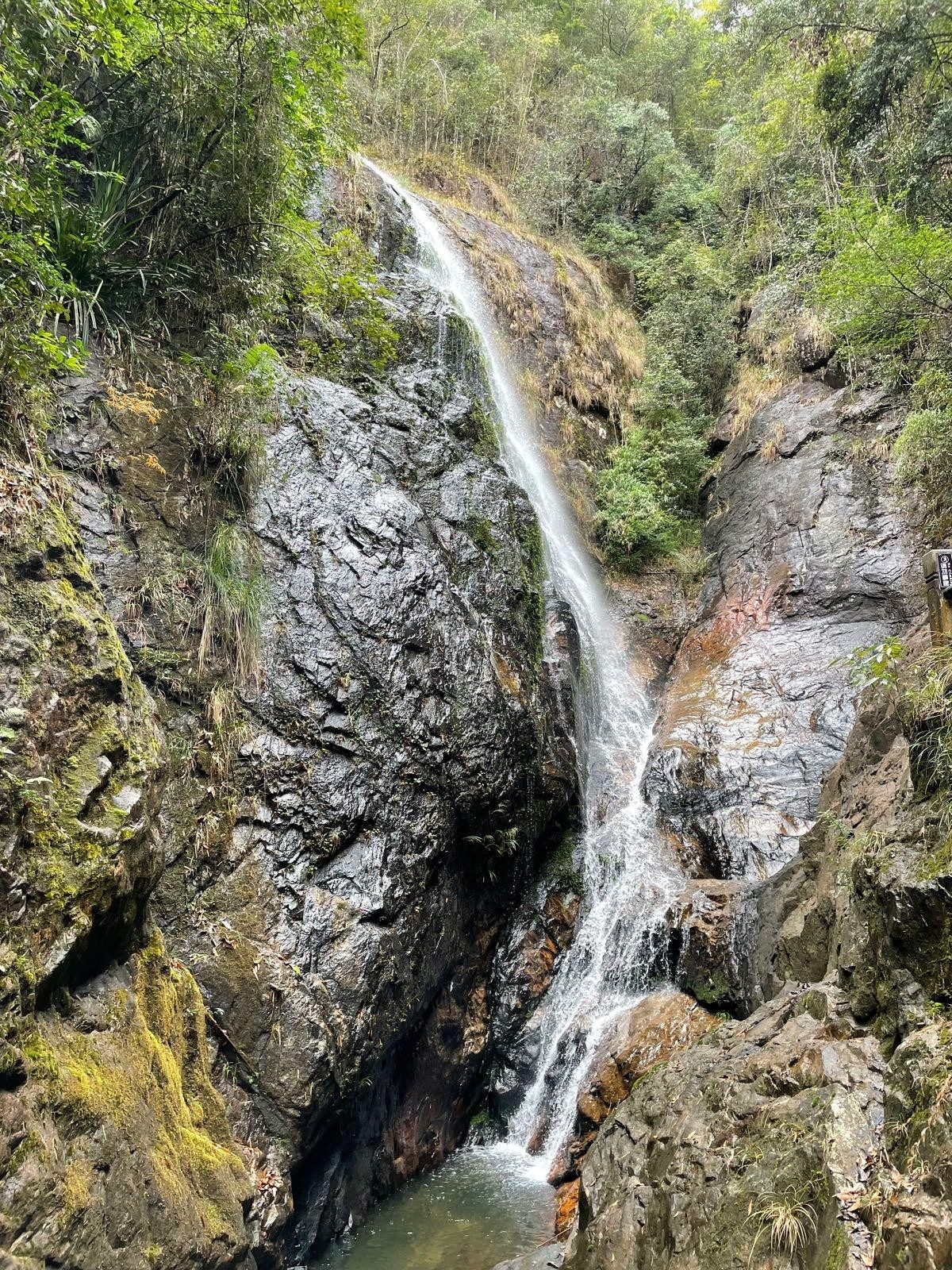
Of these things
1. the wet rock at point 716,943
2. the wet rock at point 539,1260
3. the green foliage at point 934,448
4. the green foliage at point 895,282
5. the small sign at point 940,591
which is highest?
the green foliage at point 895,282

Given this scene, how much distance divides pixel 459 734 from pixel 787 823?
429 centimetres

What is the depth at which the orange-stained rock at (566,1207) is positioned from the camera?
19.7 ft

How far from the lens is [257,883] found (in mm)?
6180

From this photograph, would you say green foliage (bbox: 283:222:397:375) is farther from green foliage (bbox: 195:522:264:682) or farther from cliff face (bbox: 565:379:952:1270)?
cliff face (bbox: 565:379:952:1270)

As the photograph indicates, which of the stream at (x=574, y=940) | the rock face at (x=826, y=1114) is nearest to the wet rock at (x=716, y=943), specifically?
the stream at (x=574, y=940)

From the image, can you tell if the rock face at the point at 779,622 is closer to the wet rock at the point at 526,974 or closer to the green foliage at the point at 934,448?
the wet rock at the point at 526,974

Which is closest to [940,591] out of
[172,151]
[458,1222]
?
[458,1222]

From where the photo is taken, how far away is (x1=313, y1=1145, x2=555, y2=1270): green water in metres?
5.79

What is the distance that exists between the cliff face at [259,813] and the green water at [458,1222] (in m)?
0.24

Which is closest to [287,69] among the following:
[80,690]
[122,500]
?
[122,500]

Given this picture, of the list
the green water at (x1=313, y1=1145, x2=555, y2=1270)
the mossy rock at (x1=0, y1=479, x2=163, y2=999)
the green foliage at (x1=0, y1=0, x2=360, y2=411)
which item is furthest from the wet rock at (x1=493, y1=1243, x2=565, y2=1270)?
the green foliage at (x1=0, y1=0, x2=360, y2=411)

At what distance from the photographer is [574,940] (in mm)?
8859

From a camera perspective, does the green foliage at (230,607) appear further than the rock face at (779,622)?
No

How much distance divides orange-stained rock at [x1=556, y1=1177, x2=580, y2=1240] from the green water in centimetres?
7
